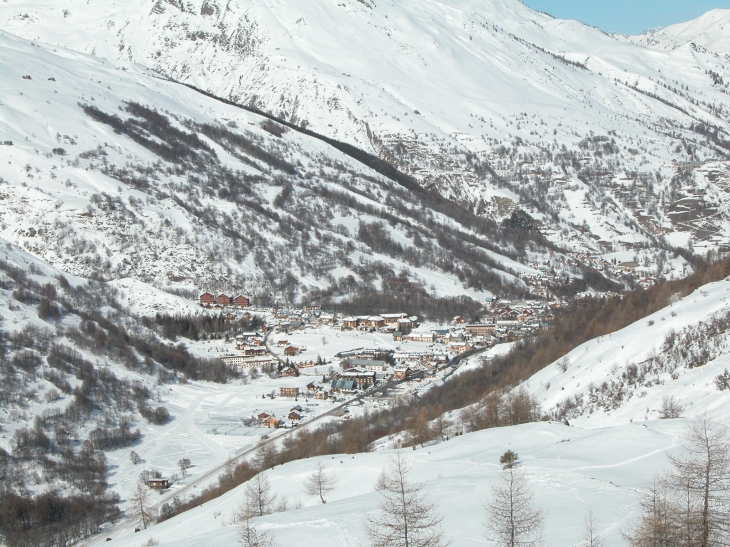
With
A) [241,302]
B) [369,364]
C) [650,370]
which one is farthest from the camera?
[241,302]

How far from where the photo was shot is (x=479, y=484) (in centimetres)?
2077

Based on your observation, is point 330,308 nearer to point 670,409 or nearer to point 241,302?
point 241,302

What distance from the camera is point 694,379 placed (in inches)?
1196

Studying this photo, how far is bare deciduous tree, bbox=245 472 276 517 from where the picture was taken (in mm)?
25598

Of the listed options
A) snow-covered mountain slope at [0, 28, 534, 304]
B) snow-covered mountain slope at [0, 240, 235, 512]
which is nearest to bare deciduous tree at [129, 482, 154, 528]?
snow-covered mountain slope at [0, 240, 235, 512]

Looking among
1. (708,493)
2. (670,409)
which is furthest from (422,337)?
(708,493)

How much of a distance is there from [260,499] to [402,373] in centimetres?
4267

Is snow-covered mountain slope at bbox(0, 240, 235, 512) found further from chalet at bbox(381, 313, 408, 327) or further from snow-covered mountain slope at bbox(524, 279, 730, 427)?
chalet at bbox(381, 313, 408, 327)

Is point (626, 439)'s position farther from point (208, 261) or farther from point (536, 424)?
point (208, 261)

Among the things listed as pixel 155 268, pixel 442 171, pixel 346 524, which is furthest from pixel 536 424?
pixel 442 171

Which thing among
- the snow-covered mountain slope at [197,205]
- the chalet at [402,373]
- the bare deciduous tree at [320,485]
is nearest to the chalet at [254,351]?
the chalet at [402,373]

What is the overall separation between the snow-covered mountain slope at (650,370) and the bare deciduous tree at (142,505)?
811 inches

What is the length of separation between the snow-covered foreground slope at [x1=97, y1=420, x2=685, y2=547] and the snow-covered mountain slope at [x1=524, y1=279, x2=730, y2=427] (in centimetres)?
383

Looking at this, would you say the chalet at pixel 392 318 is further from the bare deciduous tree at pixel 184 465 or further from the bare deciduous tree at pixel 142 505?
the bare deciduous tree at pixel 142 505
